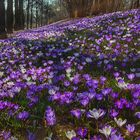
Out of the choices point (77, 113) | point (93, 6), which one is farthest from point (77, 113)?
point (93, 6)

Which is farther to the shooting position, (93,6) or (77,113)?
(93,6)

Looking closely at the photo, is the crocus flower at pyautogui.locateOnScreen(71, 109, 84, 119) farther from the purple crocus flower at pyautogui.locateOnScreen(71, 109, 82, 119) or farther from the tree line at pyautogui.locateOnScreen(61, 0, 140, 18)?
the tree line at pyautogui.locateOnScreen(61, 0, 140, 18)

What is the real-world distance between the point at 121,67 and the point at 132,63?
0.84 feet

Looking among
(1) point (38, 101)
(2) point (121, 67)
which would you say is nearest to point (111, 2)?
(2) point (121, 67)

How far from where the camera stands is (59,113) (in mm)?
3516

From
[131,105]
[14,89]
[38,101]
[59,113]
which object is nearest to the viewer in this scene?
[131,105]

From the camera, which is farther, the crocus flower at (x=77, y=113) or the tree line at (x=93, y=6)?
the tree line at (x=93, y=6)

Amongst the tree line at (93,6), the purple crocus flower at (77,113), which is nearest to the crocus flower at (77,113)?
the purple crocus flower at (77,113)

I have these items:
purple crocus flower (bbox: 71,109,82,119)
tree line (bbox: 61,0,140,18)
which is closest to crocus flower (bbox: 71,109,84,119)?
purple crocus flower (bbox: 71,109,82,119)

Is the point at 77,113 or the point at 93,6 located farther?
the point at 93,6

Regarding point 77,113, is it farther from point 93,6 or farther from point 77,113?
point 93,6

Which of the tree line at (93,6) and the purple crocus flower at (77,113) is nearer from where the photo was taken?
the purple crocus flower at (77,113)

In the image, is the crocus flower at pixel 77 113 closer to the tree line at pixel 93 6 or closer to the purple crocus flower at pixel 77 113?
the purple crocus flower at pixel 77 113

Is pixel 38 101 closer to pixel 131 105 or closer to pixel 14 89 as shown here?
pixel 14 89
